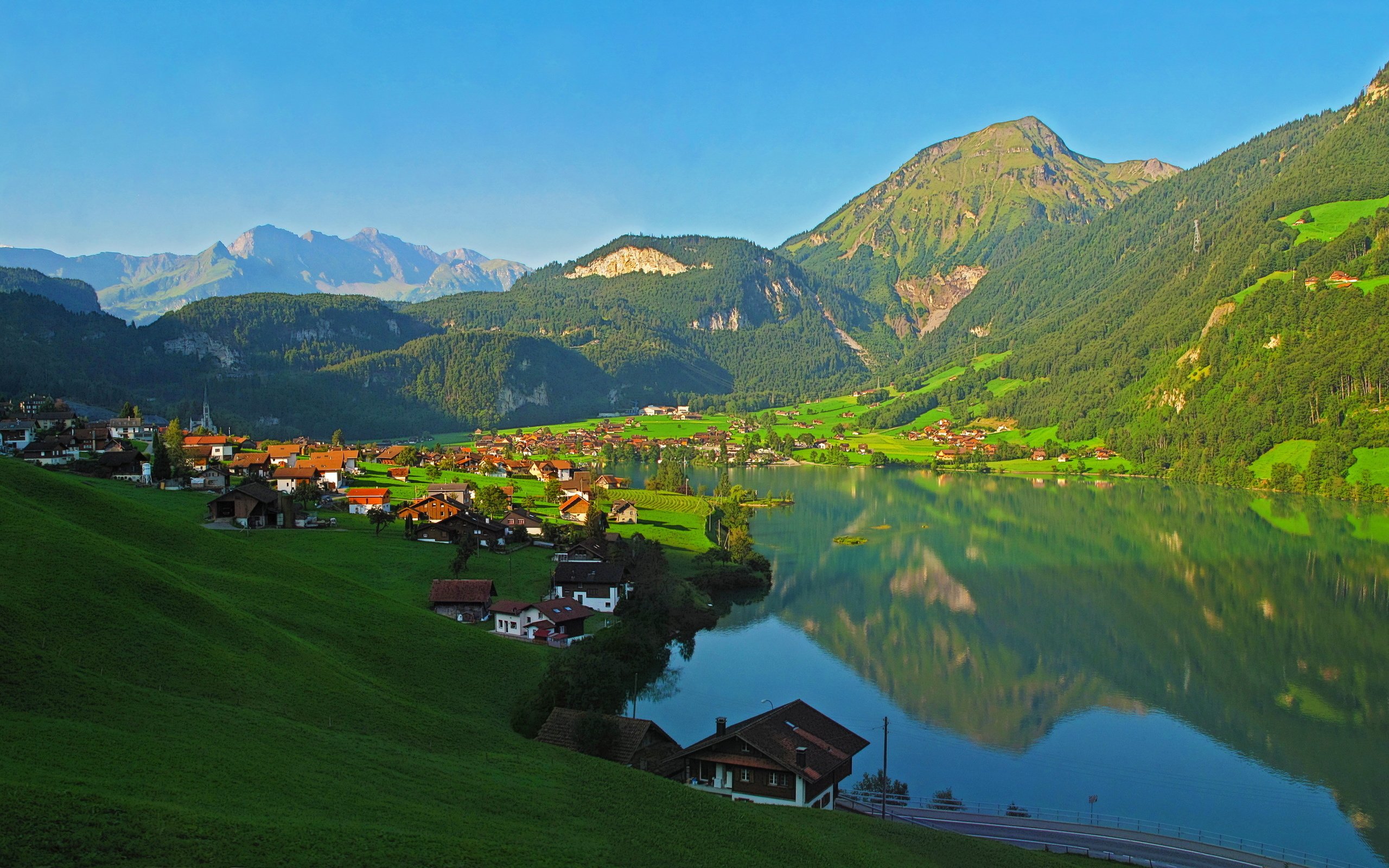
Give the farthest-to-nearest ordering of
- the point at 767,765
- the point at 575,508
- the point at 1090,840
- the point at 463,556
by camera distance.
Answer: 1. the point at 575,508
2. the point at 463,556
3. the point at 767,765
4. the point at 1090,840

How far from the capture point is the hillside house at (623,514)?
66.4 meters

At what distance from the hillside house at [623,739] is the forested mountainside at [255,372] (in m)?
98.1

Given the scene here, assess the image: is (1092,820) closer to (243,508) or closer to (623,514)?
(243,508)

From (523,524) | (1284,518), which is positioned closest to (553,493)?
(523,524)

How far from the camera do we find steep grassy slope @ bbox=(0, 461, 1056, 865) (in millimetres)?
11508

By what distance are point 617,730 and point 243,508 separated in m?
29.4

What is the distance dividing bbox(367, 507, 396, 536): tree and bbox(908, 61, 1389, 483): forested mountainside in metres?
85.7

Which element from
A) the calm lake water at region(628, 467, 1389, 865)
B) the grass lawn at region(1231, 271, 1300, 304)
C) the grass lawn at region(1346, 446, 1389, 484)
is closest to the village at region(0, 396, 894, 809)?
the calm lake water at region(628, 467, 1389, 865)

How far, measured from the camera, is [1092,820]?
24531mm

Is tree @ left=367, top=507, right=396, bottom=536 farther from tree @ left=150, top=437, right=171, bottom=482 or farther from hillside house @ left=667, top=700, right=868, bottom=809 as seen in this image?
hillside house @ left=667, top=700, right=868, bottom=809

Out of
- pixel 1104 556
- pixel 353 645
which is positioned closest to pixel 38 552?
pixel 353 645

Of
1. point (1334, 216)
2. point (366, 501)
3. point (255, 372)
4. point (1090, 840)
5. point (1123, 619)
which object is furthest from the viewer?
point (255, 372)

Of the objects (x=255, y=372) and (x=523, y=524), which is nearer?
(x=523, y=524)

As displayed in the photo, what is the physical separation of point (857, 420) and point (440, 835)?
166m
